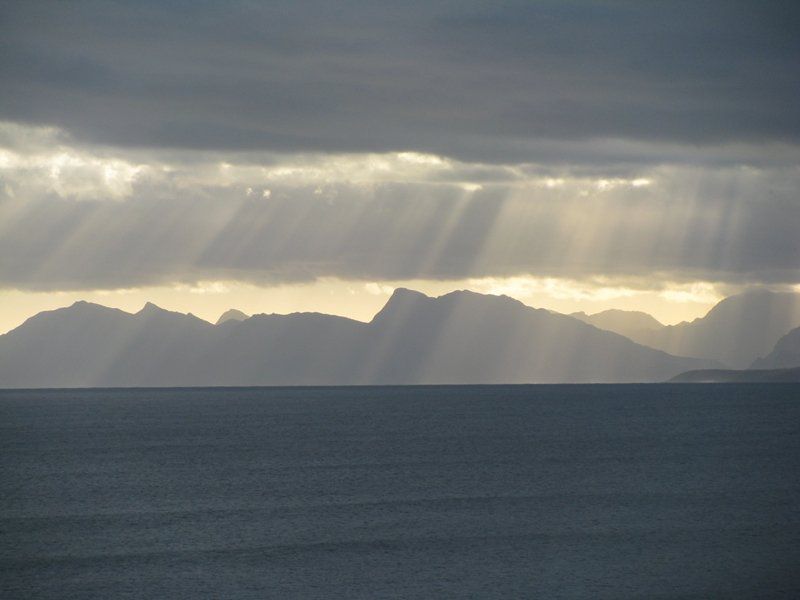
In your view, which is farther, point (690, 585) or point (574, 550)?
point (574, 550)

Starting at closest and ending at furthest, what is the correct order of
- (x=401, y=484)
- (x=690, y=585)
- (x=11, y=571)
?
1. (x=690, y=585)
2. (x=11, y=571)
3. (x=401, y=484)

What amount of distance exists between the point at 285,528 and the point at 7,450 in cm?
10583

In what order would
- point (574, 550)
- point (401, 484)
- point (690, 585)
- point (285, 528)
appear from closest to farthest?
point (690, 585)
point (574, 550)
point (285, 528)
point (401, 484)

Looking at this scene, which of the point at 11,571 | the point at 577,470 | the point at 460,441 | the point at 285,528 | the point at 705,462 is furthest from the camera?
the point at 460,441

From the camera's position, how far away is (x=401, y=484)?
346 feet

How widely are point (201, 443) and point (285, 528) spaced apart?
99763mm

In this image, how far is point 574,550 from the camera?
68.7m

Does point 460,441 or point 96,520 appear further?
point 460,441

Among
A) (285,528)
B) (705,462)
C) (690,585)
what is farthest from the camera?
(705,462)

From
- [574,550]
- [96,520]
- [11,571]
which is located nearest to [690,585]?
[574,550]

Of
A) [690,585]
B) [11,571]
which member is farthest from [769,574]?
[11,571]

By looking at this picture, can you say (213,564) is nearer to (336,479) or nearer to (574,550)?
(574,550)

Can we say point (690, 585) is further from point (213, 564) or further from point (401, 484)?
point (401, 484)

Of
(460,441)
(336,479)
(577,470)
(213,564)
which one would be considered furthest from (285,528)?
(460,441)
